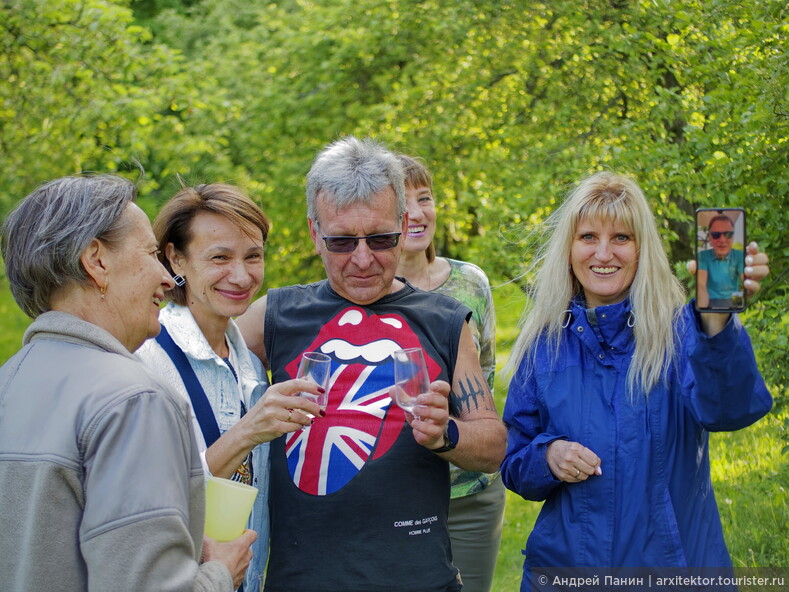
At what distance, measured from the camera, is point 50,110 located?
1027cm

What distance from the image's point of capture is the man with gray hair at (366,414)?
2.95 meters

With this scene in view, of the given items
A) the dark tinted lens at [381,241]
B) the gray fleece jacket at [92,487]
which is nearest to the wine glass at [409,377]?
the dark tinted lens at [381,241]

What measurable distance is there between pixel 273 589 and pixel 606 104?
5.37 meters

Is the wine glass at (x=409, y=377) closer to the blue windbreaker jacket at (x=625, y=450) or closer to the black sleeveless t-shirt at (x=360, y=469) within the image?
the black sleeveless t-shirt at (x=360, y=469)

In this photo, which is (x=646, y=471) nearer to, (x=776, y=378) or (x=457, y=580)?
(x=457, y=580)

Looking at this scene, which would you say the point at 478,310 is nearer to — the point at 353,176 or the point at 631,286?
the point at 631,286

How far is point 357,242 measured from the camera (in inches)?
125

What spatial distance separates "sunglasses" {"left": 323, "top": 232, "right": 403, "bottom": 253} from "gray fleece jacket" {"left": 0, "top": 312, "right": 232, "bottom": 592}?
127 centimetres

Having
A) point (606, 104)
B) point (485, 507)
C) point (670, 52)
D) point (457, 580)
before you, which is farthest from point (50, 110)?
point (457, 580)

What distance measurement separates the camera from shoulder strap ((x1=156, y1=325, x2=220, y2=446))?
2.97 metres

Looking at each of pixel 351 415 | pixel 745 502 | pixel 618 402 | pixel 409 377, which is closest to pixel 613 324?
pixel 618 402

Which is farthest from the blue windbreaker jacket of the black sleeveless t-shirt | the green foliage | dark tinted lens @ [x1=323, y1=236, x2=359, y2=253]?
the green foliage

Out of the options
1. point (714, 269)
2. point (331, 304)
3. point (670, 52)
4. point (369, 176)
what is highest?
point (670, 52)

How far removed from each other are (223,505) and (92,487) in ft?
1.77
